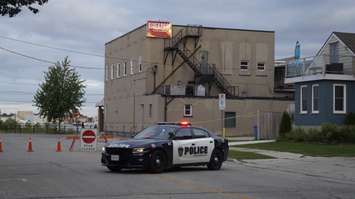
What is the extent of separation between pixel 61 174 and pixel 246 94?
47032mm

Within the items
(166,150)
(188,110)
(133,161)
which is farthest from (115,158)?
(188,110)

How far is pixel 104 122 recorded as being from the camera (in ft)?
256

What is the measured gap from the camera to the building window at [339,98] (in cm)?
4072

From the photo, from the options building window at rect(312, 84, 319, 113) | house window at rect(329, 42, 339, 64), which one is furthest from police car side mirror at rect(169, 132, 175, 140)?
house window at rect(329, 42, 339, 64)

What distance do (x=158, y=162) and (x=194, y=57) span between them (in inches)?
1725

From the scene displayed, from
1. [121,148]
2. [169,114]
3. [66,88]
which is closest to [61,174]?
[121,148]

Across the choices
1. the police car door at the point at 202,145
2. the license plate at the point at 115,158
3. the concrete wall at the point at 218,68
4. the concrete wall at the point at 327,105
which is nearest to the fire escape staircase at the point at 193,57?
the concrete wall at the point at 218,68

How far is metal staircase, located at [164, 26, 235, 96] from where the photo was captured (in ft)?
204

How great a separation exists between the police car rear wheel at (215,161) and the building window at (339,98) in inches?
798

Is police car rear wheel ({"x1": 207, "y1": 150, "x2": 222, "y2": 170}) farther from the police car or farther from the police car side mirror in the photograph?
the police car side mirror

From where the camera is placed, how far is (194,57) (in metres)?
63.1

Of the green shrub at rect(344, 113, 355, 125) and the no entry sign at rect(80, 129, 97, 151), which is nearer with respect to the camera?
the no entry sign at rect(80, 129, 97, 151)

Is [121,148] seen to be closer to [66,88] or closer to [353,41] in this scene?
[353,41]

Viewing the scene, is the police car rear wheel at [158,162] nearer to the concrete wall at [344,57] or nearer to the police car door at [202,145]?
the police car door at [202,145]
